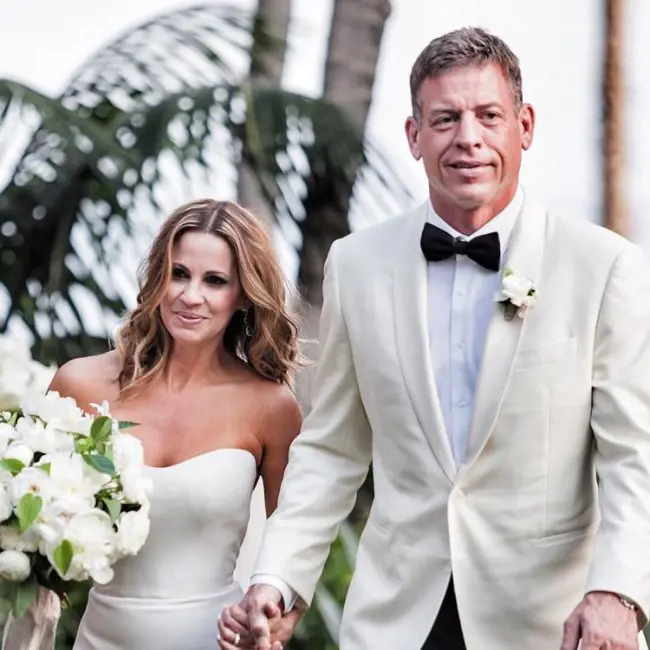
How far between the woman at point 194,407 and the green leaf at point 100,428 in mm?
350

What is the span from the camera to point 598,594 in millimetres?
2439

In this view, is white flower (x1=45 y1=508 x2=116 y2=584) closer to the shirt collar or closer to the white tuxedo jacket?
the white tuxedo jacket

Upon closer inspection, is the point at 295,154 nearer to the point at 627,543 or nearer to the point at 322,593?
the point at 322,593

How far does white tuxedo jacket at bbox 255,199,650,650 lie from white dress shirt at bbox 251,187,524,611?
28mm

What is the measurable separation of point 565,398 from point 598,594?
36 cm

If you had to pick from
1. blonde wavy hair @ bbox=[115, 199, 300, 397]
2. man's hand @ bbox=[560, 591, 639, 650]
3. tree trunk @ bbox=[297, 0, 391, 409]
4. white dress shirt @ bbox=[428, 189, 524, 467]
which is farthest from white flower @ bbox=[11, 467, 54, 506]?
tree trunk @ bbox=[297, 0, 391, 409]

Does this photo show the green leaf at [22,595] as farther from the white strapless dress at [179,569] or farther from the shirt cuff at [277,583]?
the shirt cuff at [277,583]

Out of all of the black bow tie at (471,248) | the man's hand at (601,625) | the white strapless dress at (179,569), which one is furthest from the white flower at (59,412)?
the man's hand at (601,625)

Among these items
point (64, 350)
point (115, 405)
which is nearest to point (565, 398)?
point (115, 405)

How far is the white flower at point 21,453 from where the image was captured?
298cm

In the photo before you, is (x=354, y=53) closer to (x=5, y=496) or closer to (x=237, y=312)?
(x=237, y=312)

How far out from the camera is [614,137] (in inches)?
263

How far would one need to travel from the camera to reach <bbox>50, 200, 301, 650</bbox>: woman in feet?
11.1

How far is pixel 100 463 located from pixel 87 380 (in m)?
0.57
